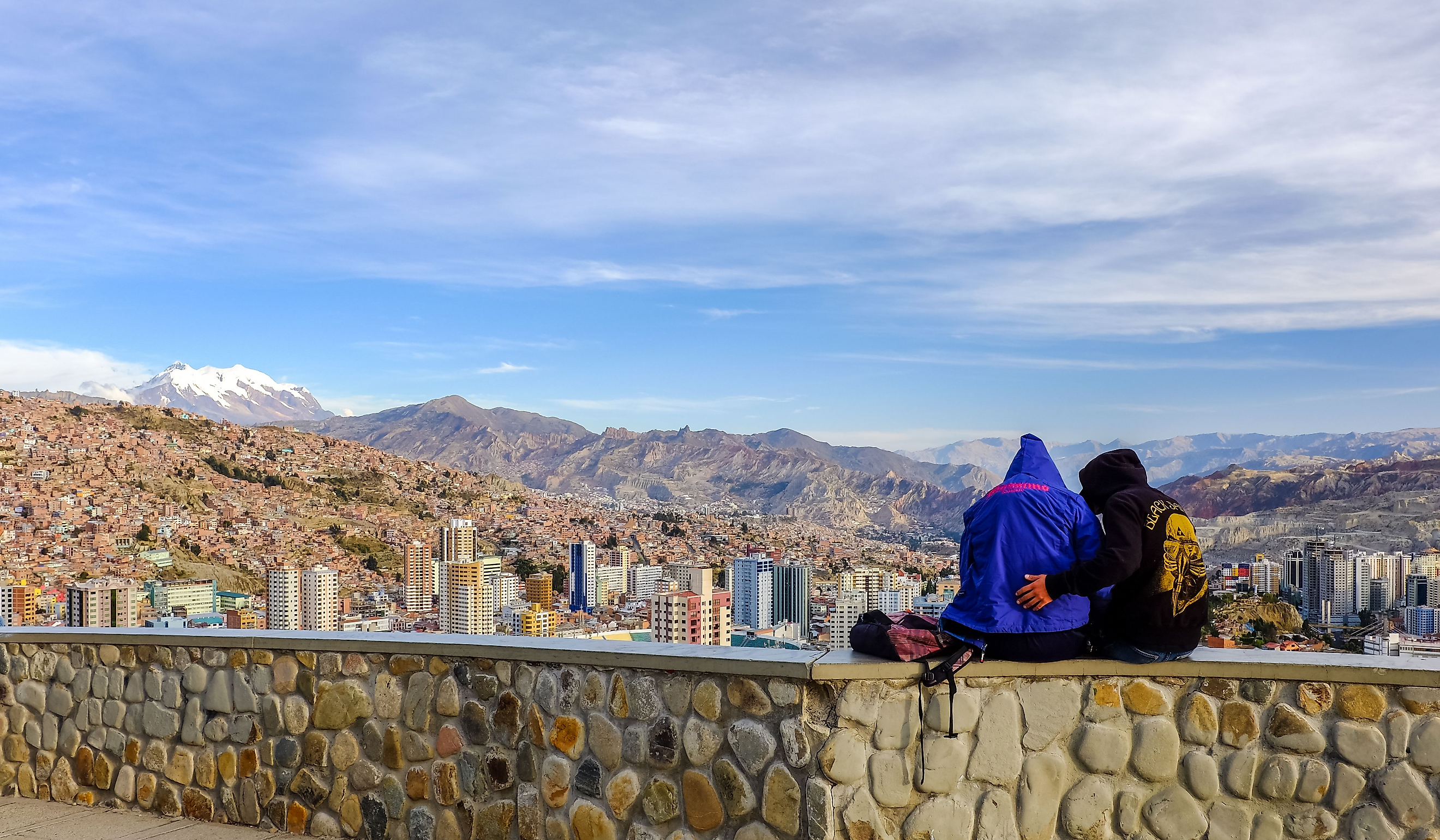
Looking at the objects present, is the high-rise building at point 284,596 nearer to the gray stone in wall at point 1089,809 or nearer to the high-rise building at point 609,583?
the high-rise building at point 609,583

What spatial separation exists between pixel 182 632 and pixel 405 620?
134ft

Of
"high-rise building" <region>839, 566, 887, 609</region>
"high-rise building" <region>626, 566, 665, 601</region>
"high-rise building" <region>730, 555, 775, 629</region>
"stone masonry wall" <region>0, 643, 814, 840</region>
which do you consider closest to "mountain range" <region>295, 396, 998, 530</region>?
"high-rise building" <region>626, 566, 665, 601</region>

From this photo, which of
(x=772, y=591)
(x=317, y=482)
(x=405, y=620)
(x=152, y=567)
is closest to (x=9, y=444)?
(x=317, y=482)

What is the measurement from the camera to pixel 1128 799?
2650 millimetres

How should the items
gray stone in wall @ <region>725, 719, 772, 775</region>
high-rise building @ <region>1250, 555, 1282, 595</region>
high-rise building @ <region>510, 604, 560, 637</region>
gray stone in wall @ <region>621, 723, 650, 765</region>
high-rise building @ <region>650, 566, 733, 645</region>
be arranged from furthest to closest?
1. high-rise building @ <region>1250, 555, 1282, 595</region>
2. high-rise building @ <region>510, 604, 560, 637</region>
3. high-rise building @ <region>650, 566, 733, 645</region>
4. gray stone in wall @ <region>621, 723, 650, 765</region>
5. gray stone in wall @ <region>725, 719, 772, 775</region>

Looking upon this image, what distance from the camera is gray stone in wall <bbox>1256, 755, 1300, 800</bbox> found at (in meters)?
2.54

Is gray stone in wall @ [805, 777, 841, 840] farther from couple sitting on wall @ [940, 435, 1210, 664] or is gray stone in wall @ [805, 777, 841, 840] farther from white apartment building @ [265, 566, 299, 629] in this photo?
white apartment building @ [265, 566, 299, 629]

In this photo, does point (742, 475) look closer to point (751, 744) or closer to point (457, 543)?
point (457, 543)

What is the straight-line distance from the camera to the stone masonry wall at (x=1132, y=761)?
8.14 feet

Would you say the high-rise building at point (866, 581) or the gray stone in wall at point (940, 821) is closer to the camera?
the gray stone in wall at point (940, 821)

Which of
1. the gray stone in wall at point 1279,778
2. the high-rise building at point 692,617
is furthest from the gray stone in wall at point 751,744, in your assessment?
the high-rise building at point 692,617

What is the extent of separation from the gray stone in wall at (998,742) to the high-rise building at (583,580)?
171ft

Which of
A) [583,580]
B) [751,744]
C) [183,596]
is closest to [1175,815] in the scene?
[751,744]

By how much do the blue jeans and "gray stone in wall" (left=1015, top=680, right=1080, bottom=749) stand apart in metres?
0.13
